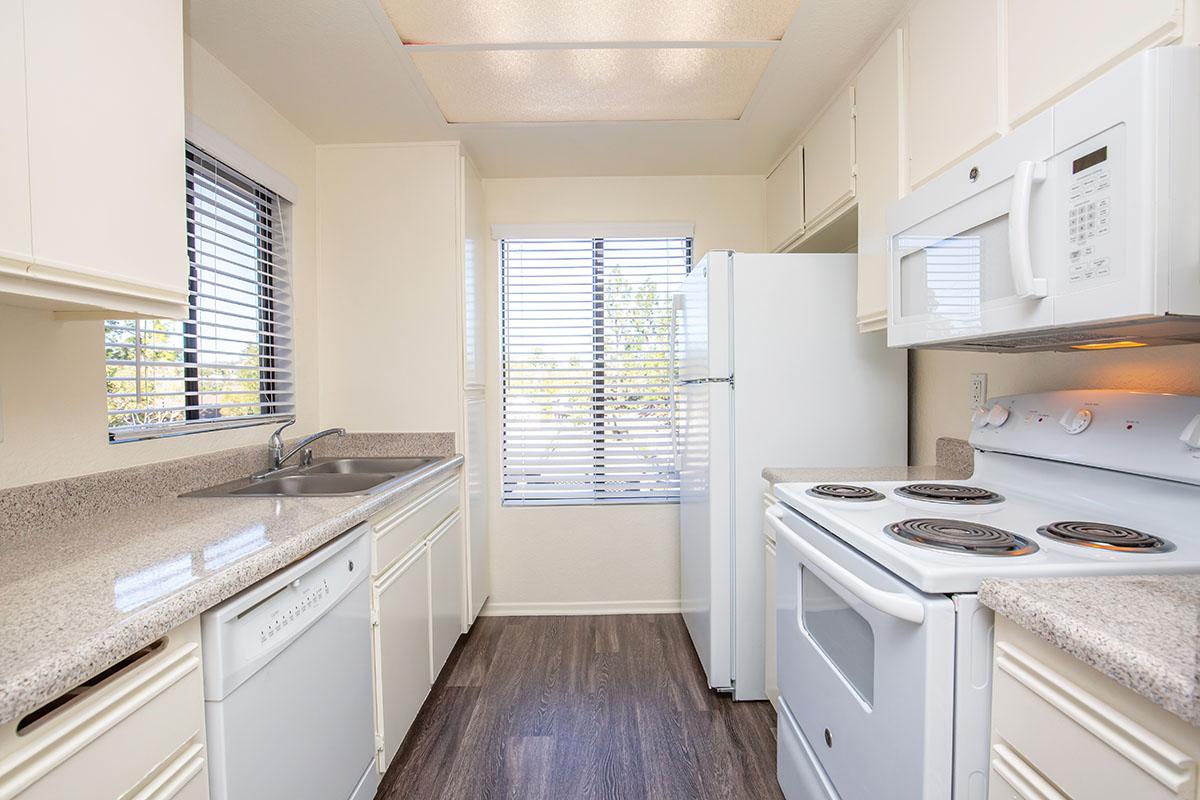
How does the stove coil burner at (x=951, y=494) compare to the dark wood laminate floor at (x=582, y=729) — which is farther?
the dark wood laminate floor at (x=582, y=729)

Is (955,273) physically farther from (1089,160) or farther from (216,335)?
(216,335)

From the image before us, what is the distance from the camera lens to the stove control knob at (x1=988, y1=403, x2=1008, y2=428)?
4.74ft

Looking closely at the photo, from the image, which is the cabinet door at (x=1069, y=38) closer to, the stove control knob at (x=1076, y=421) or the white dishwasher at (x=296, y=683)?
the stove control knob at (x=1076, y=421)

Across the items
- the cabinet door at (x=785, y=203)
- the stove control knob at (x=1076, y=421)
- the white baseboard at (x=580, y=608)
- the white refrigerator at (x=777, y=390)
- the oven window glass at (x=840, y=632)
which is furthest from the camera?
the white baseboard at (x=580, y=608)

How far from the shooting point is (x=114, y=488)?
1396 millimetres

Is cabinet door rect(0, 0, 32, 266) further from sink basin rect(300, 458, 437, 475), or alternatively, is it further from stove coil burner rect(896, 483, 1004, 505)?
stove coil burner rect(896, 483, 1004, 505)

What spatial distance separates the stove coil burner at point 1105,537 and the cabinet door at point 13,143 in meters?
1.83

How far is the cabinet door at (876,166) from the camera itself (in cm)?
163

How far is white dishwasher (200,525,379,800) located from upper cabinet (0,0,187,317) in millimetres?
647

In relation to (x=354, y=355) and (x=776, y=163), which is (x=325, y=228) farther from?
(x=776, y=163)

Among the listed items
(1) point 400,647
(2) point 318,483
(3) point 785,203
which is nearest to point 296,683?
(1) point 400,647

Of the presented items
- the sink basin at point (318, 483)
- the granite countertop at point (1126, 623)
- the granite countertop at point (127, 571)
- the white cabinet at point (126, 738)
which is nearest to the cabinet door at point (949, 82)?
the granite countertop at point (1126, 623)

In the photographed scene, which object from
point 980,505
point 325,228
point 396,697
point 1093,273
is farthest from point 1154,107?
point 325,228

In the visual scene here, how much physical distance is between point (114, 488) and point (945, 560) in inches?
73.6
